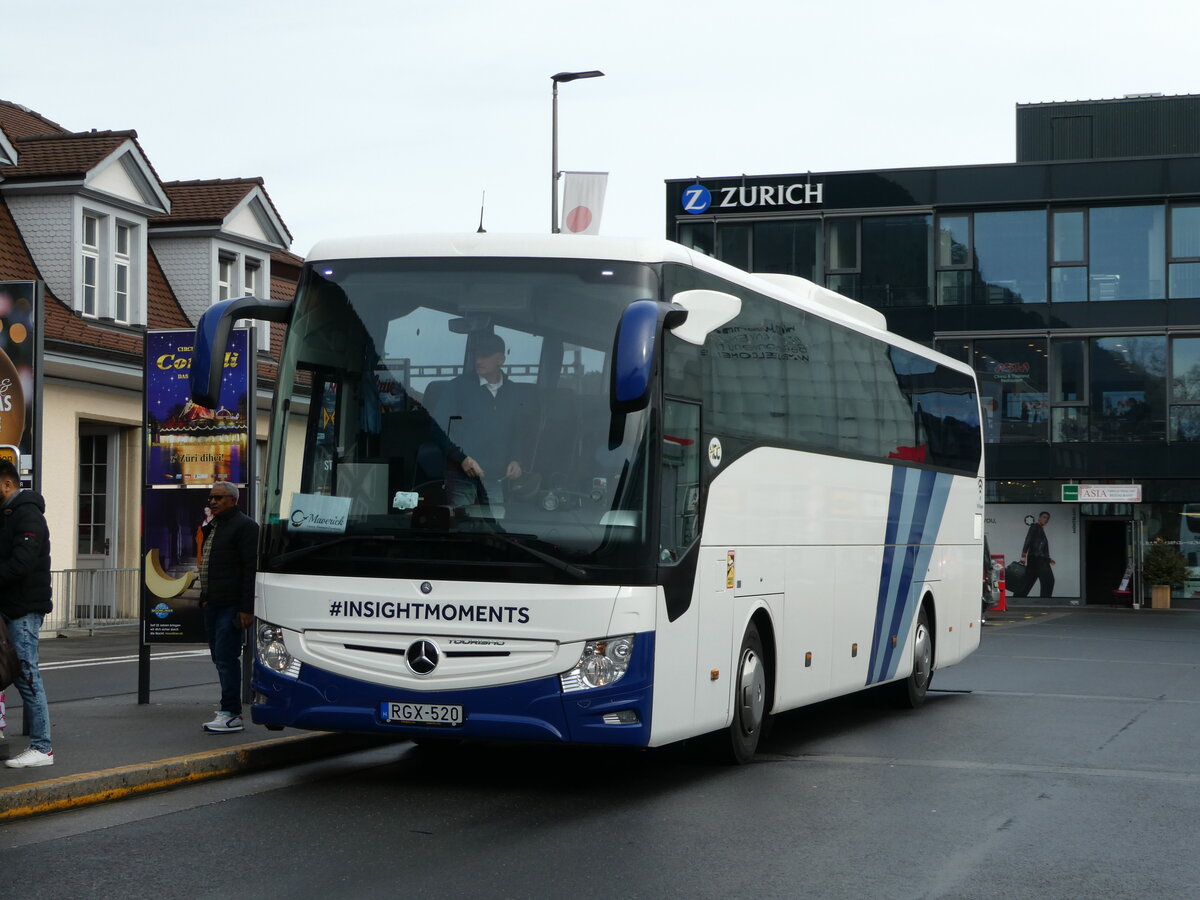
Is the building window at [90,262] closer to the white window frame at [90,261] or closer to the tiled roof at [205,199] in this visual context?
the white window frame at [90,261]

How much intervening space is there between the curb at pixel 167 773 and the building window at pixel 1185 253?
35050 mm

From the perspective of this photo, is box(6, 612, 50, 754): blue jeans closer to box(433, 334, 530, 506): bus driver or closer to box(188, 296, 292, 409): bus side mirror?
box(188, 296, 292, 409): bus side mirror

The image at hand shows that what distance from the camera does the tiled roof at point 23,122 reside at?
1151 inches

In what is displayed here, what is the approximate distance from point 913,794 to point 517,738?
2.54 metres

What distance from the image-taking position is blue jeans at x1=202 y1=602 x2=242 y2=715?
11.8 meters

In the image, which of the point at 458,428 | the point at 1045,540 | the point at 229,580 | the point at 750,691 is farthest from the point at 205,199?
the point at 1045,540

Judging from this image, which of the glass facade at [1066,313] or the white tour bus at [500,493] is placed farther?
the glass facade at [1066,313]

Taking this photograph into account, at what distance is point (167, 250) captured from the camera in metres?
29.6

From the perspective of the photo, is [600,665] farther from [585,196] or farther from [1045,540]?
[1045,540]

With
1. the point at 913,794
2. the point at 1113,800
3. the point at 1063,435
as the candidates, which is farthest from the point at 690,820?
the point at 1063,435

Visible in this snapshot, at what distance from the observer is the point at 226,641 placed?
39.0ft

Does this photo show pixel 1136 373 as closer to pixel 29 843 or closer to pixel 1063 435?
pixel 1063 435

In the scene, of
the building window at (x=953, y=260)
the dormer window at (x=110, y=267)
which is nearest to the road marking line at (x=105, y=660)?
the dormer window at (x=110, y=267)

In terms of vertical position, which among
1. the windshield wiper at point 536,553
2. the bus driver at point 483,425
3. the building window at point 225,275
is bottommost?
the windshield wiper at point 536,553
